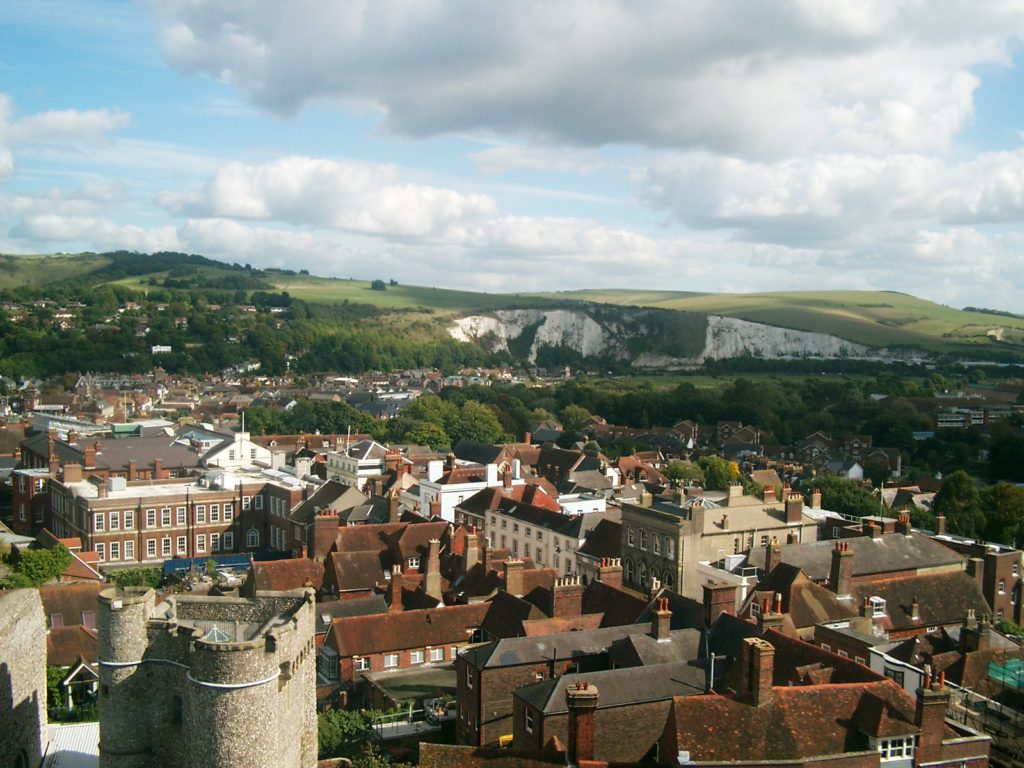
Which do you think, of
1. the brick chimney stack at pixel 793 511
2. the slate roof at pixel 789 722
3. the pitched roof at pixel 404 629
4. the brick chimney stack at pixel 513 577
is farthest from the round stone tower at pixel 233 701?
the brick chimney stack at pixel 793 511

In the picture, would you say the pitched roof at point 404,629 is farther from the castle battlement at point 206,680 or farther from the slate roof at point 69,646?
the castle battlement at point 206,680

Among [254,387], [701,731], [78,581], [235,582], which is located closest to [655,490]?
[235,582]

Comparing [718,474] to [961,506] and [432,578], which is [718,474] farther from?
[432,578]

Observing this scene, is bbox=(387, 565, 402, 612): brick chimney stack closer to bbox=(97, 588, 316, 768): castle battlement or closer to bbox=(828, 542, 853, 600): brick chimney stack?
bbox=(97, 588, 316, 768): castle battlement

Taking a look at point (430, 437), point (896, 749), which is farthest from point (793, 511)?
point (430, 437)

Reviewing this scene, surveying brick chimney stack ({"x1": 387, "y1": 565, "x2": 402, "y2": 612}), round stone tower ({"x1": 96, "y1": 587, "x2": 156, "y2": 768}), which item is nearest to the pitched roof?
brick chimney stack ({"x1": 387, "y1": 565, "x2": 402, "y2": 612})

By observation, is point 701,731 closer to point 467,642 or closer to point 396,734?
point 396,734
